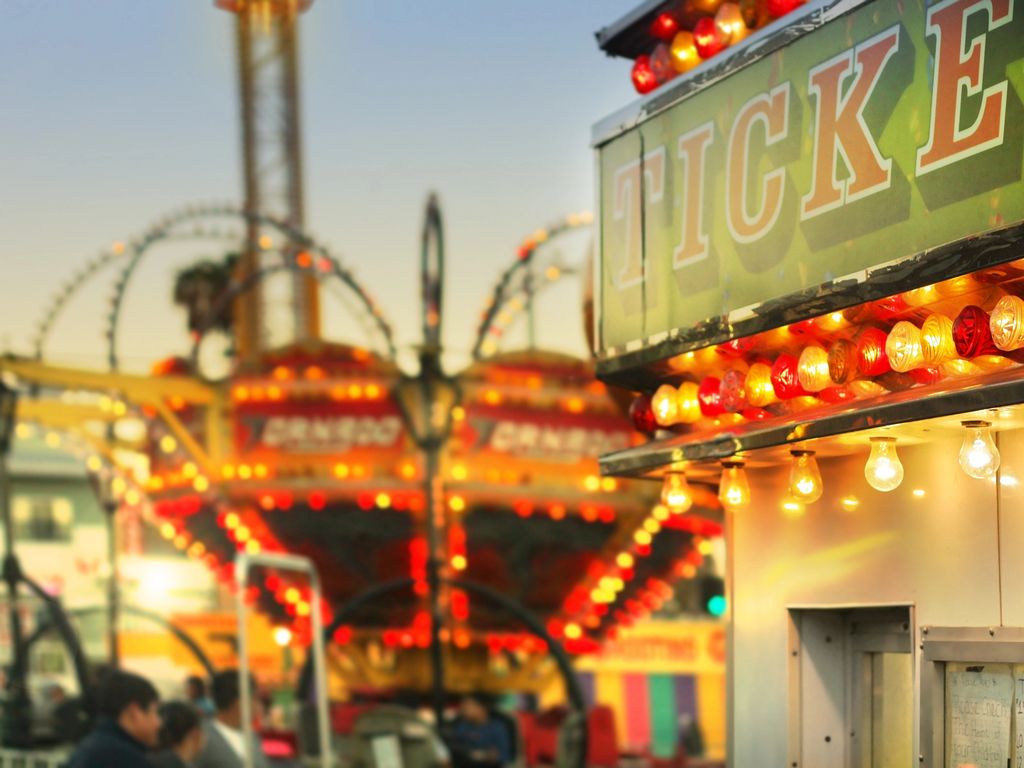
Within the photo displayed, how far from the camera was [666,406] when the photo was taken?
270 inches

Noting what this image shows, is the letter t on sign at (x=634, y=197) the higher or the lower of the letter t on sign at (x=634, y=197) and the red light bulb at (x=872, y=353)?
the higher

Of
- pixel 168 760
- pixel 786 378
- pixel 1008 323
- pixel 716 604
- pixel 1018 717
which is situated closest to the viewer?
pixel 1008 323

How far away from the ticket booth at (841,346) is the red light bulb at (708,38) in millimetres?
92

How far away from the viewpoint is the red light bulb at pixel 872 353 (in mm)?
5520

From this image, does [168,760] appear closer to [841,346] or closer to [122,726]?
[122,726]

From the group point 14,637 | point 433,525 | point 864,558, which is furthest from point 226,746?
point 433,525

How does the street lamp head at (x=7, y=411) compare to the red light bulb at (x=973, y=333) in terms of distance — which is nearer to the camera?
the red light bulb at (x=973, y=333)

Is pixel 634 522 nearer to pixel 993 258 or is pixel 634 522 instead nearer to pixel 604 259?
pixel 604 259

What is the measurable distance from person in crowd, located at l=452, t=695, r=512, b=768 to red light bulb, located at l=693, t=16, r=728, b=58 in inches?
412

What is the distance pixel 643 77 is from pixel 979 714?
10.6ft

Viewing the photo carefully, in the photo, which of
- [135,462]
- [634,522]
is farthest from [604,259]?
[135,462]

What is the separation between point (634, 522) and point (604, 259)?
12095 mm

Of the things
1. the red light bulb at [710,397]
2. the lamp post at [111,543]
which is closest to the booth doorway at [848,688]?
the red light bulb at [710,397]

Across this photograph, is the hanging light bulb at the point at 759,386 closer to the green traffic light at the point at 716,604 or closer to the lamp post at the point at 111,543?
the green traffic light at the point at 716,604
